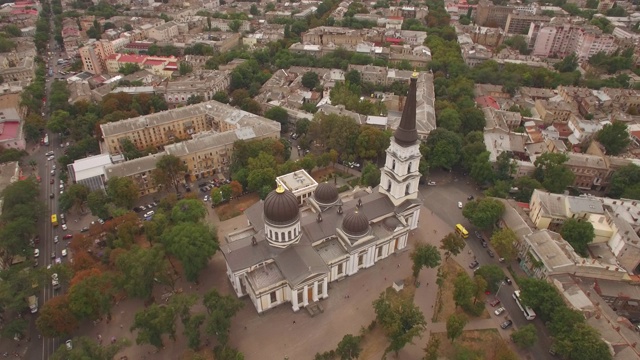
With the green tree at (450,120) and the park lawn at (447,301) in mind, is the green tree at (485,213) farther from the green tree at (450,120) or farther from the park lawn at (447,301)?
the green tree at (450,120)

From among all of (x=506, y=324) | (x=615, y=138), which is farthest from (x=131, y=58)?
(x=615, y=138)

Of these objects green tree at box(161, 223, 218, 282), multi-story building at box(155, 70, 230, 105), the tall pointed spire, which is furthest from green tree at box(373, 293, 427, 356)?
multi-story building at box(155, 70, 230, 105)

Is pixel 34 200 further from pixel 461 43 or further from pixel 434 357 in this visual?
pixel 461 43

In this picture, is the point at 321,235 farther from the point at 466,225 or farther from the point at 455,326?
the point at 466,225

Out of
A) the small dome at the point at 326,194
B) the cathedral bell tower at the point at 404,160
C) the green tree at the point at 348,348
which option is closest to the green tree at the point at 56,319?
the green tree at the point at 348,348

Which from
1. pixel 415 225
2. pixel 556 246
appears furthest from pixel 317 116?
pixel 556 246

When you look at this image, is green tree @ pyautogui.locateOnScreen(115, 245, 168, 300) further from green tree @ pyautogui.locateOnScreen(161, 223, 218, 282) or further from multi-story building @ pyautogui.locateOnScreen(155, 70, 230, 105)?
multi-story building @ pyautogui.locateOnScreen(155, 70, 230, 105)
